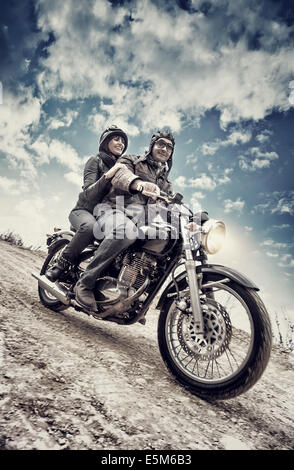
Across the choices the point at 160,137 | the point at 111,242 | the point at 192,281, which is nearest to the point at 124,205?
the point at 111,242

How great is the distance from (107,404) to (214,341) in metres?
0.87

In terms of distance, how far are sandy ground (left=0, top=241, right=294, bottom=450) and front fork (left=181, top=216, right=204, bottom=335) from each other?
1.63 feet

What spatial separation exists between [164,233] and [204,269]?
0.49m

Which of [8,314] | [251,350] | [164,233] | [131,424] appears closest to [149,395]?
[131,424]

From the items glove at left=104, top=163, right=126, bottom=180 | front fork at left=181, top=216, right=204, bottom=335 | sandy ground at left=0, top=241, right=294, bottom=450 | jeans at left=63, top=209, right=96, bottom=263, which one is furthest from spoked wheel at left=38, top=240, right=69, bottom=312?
front fork at left=181, top=216, right=204, bottom=335

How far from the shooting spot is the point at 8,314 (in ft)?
7.72

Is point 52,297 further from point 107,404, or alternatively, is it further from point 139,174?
point 107,404

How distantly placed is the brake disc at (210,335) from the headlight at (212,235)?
43 cm

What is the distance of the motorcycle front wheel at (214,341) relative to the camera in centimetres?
150

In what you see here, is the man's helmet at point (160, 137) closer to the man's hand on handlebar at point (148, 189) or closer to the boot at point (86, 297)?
the man's hand on handlebar at point (148, 189)

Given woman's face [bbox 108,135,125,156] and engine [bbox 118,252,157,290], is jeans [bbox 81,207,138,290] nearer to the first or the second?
engine [bbox 118,252,157,290]

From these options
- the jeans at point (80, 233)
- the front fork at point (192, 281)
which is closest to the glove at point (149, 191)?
the front fork at point (192, 281)

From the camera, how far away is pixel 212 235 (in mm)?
1954

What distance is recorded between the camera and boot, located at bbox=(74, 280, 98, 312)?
2.29 meters
